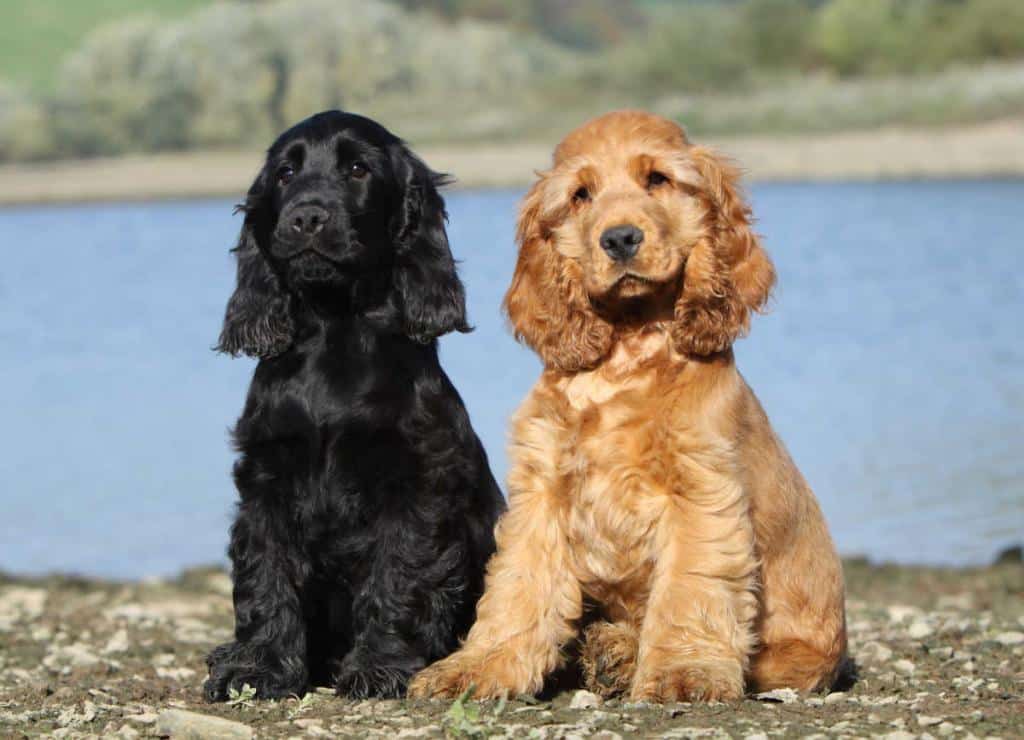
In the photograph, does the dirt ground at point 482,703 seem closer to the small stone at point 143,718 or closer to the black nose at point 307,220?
the small stone at point 143,718

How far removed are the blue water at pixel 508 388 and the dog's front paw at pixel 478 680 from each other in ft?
5.31

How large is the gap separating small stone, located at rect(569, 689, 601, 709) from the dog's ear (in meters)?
1.56

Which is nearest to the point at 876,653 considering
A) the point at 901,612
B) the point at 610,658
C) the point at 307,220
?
the point at 901,612

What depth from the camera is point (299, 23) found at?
92.1ft

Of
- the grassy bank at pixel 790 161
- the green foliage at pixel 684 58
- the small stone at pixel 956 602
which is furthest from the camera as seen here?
the green foliage at pixel 684 58

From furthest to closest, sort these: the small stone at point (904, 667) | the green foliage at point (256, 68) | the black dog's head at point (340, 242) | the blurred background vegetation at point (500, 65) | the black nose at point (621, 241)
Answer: the blurred background vegetation at point (500, 65), the green foliage at point (256, 68), the small stone at point (904, 667), the black dog's head at point (340, 242), the black nose at point (621, 241)

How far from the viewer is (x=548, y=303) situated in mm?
5492

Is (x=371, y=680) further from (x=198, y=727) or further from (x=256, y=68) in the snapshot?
(x=256, y=68)

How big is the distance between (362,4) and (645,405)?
27.3 meters

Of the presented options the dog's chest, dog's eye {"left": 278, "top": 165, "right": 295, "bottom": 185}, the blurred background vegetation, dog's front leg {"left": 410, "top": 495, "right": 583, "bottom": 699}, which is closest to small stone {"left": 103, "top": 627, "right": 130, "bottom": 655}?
dog's front leg {"left": 410, "top": 495, "right": 583, "bottom": 699}

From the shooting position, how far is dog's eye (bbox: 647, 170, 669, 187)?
208 inches

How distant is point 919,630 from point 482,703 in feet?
9.50

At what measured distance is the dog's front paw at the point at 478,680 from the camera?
17.1 feet

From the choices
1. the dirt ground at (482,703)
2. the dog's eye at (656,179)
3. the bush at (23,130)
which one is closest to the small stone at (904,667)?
the dirt ground at (482,703)
